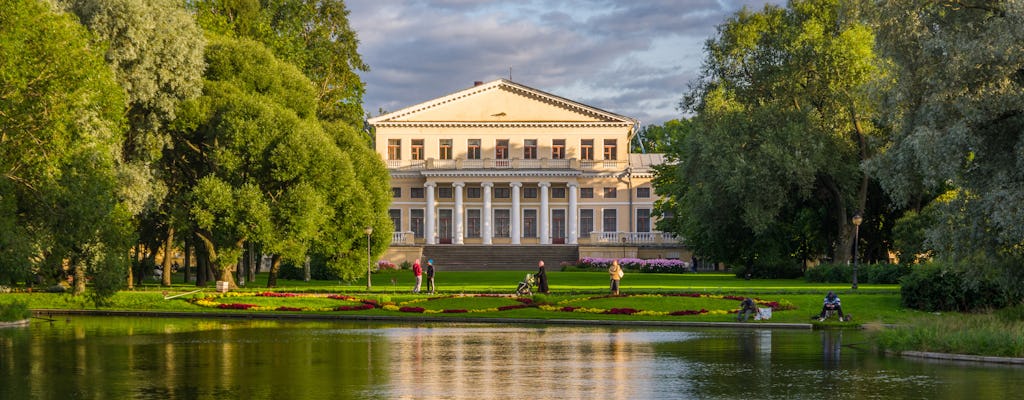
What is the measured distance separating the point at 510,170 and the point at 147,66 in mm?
51176

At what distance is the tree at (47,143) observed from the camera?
32062mm

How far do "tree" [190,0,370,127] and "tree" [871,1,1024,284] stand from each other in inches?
1461

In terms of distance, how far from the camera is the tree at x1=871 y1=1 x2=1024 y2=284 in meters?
26.3

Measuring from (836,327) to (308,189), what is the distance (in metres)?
23.0

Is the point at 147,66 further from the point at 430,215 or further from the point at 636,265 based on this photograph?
the point at 430,215

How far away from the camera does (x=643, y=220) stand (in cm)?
9519

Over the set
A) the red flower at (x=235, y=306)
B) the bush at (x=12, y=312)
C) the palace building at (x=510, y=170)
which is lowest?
the red flower at (x=235, y=306)

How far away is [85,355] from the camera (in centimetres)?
2292

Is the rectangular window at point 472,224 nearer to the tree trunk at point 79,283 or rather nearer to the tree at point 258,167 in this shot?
the tree at point 258,167

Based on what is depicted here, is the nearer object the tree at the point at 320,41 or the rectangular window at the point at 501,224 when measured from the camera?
the tree at the point at 320,41

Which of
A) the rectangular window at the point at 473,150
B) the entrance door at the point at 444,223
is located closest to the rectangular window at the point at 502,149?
the rectangular window at the point at 473,150

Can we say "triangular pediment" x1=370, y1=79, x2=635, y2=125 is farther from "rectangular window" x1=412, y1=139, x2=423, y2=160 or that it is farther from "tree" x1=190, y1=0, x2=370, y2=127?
"tree" x1=190, y1=0, x2=370, y2=127

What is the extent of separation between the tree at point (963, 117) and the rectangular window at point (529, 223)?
64684 millimetres

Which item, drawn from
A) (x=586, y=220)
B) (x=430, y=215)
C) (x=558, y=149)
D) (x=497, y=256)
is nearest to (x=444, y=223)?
(x=430, y=215)
